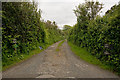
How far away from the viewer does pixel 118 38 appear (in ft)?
14.6

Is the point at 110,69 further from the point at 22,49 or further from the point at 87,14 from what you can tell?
the point at 87,14

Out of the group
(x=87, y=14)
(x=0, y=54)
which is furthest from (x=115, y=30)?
(x=87, y=14)

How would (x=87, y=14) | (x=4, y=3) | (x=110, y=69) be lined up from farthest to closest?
(x=87, y=14)
(x=4, y=3)
(x=110, y=69)

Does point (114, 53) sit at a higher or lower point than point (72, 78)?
higher

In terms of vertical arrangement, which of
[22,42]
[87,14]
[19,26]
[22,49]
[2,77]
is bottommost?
[2,77]

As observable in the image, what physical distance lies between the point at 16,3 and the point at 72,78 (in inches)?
284

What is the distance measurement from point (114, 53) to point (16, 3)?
8.09 metres

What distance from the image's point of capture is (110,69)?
4.85m

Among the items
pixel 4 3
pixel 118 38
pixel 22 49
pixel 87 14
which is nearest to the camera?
pixel 118 38

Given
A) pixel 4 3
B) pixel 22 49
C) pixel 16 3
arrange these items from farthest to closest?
pixel 22 49, pixel 16 3, pixel 4 3

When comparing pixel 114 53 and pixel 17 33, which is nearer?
pixel 114 53

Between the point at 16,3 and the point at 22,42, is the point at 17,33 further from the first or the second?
the point at 16,3

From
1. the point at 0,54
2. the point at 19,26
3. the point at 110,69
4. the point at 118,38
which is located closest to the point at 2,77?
the point at 0,54

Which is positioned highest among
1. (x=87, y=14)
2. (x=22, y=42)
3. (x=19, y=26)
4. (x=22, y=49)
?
(x=87, y=14)
